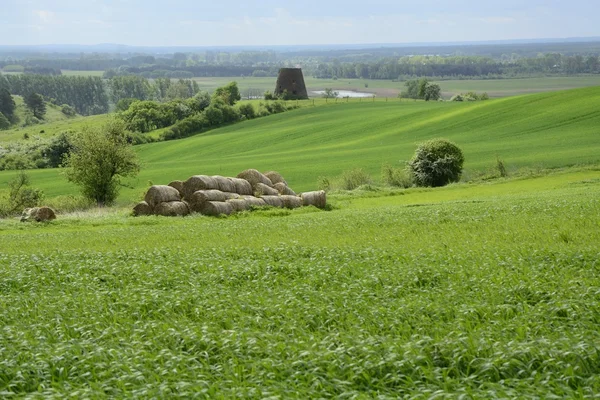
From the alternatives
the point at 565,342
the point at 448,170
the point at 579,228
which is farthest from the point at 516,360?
the point at 448,170

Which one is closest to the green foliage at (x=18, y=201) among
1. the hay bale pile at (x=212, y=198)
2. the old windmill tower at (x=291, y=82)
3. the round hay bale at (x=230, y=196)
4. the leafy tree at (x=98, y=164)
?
the leafy tree at (x=98, y=164)

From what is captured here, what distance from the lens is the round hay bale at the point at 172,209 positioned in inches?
1468

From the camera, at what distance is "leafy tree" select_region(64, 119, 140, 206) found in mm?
48625

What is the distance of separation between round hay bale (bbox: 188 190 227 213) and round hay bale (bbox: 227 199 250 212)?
59cm

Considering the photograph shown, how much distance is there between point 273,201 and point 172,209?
6.02m

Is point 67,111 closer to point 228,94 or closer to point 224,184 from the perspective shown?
point 228,94

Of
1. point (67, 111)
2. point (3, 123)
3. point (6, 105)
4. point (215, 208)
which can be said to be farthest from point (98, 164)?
point (67, 111)

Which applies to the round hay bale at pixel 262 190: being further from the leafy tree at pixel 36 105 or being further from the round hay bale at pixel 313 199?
the leafy tree at pixel 36 105

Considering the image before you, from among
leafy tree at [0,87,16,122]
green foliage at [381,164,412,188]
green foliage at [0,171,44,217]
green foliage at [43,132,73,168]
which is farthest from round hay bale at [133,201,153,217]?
leafy tree at [0,87,16,122]

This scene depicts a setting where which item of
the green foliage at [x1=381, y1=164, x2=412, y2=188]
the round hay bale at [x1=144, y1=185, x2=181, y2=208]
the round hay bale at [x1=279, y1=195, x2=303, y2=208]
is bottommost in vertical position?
the green foliage at [x1=381, y1=164, x2=412, y2=188]

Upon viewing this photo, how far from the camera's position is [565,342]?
10.8 m

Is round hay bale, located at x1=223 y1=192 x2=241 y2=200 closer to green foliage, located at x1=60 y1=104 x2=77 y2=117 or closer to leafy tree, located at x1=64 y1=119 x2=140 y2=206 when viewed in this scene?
leafy tree, located at x1=64 y1=119 x2=140 y2=206

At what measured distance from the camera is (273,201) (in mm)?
40469

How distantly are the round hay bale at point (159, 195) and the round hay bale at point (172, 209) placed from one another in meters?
0.23
